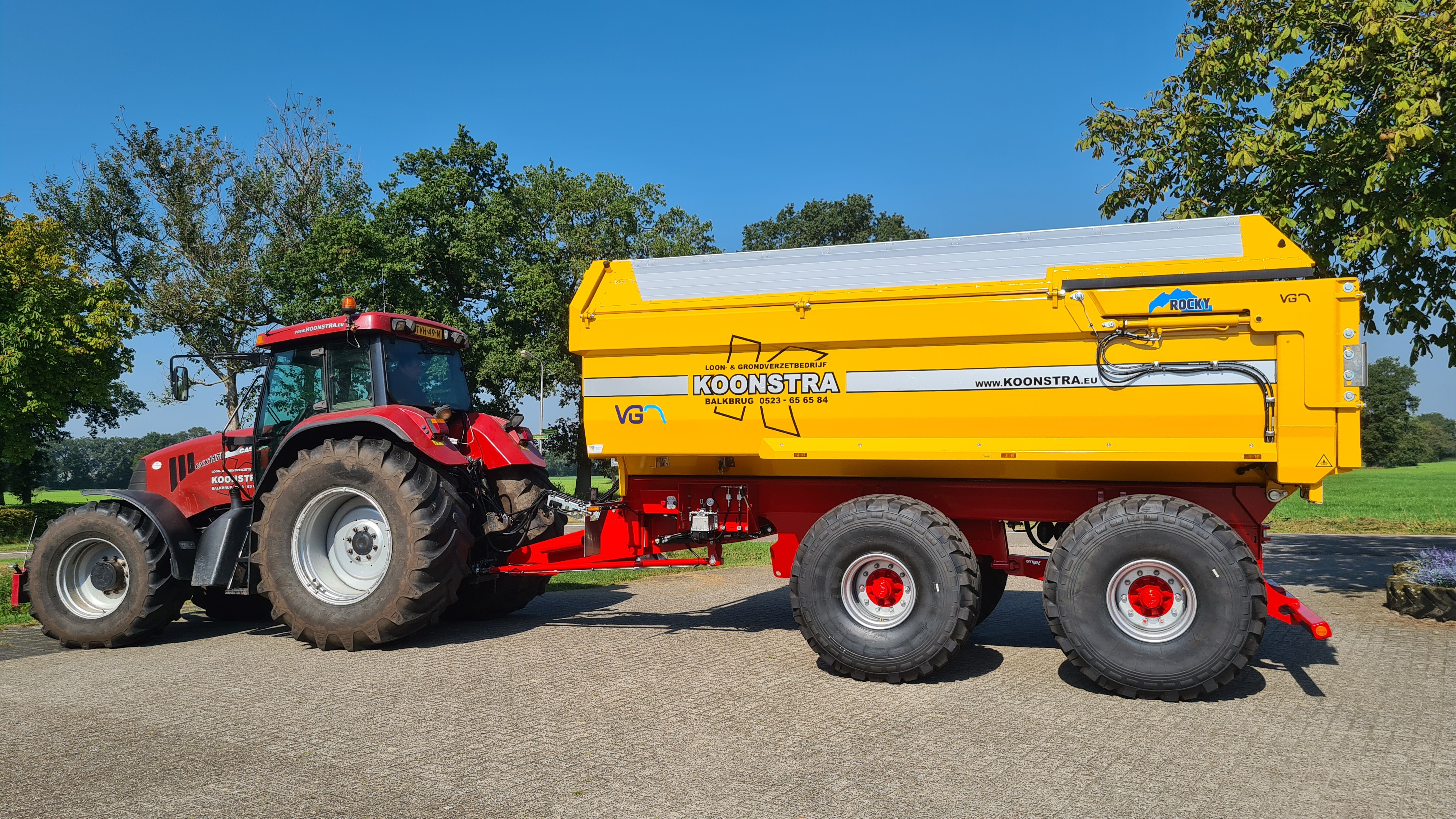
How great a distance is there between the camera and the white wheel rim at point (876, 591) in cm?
582

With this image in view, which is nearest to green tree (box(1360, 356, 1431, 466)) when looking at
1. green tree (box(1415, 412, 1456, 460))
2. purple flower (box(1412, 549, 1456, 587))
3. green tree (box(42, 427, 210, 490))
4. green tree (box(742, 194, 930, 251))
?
green tree (box(1415, 412, 1456, 460))

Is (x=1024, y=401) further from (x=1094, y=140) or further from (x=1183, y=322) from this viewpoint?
(x=1094, y=140)

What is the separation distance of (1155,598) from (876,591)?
172 cm

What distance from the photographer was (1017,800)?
368cm

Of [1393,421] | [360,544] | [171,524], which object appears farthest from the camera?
[1393,421]

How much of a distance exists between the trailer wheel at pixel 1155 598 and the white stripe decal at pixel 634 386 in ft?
9.19

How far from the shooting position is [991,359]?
5.65 metres

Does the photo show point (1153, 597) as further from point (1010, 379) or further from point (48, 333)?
point (48, 333)

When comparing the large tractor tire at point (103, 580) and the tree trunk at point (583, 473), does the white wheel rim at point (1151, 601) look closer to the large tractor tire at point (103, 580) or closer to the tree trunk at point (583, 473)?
the tree trunk at point (583, 473)

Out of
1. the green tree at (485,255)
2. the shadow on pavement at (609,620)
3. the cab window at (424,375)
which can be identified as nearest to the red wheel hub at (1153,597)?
the shadow on pavement at (609,620)

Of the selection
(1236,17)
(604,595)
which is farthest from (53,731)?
(1236,17)

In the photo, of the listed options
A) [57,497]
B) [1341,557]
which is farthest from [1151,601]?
[57,497]

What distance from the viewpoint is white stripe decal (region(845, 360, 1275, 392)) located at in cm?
527

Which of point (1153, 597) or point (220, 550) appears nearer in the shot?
point (1153, 597)
